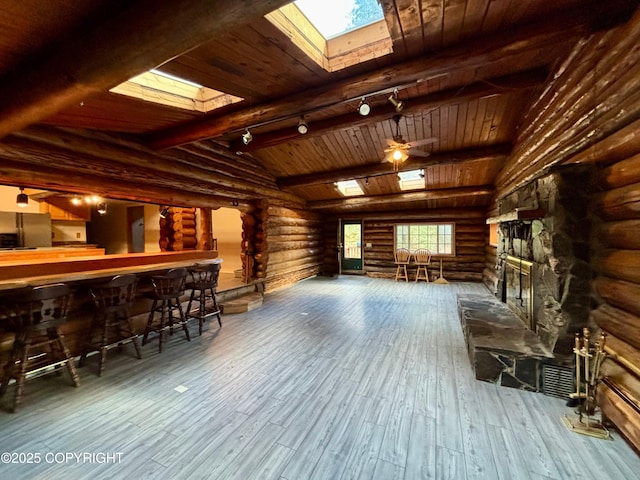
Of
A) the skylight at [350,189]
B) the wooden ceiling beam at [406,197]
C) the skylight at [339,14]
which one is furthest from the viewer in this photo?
the skylight at [350,189]

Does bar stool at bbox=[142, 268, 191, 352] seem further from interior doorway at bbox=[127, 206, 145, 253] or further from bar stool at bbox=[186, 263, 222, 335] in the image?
interior doorway at bbox=[127, 206, 145, 253]

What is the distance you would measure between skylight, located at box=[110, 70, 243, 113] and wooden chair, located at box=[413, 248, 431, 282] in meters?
8.13

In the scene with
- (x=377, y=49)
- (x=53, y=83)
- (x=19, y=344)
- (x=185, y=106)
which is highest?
(x=377, y=49)

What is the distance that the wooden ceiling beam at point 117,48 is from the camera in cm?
126

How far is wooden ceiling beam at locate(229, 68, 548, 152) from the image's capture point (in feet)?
10.9

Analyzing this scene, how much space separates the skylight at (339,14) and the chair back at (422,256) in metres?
8.02

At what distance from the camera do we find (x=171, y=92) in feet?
9.93

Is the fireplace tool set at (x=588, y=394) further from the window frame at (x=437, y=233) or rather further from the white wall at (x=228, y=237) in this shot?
the white wall at (x=228, y=237)

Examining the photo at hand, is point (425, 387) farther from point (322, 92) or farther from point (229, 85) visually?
point (229, 85)

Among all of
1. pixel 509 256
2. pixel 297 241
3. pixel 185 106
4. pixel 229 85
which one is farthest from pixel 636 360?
pixel 297 241

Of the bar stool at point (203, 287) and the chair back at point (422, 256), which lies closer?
the bar stool at point (203, 287)

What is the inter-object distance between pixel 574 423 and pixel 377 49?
396 centimetres

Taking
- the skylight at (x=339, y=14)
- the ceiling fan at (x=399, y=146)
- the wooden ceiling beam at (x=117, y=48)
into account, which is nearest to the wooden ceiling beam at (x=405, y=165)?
the ceiling fan at (x=399, y=146)

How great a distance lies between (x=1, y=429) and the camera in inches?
86.1
